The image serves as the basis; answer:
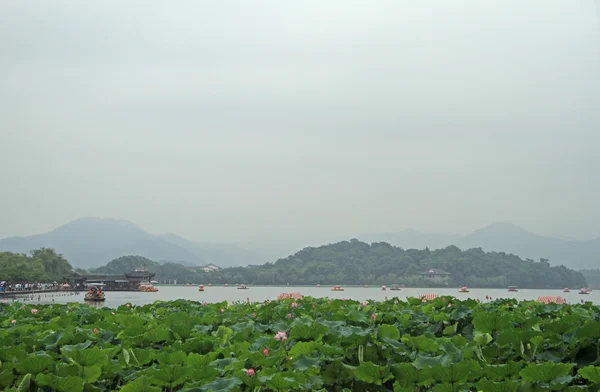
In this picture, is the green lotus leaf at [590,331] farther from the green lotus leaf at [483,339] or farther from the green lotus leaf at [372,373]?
the green lotus leaf at [372,373]

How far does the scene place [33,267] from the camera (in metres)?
115

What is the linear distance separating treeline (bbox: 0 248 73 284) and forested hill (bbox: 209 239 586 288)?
191 feet

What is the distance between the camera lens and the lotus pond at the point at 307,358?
11.8ft

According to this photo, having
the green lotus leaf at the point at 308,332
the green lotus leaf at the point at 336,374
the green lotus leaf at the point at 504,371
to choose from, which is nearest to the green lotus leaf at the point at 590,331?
the green lotus leaf at the point at 504,371

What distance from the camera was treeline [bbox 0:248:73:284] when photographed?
105250 mm

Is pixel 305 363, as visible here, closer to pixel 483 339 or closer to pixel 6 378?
pixel 483 339

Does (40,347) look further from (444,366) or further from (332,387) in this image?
(444,366)

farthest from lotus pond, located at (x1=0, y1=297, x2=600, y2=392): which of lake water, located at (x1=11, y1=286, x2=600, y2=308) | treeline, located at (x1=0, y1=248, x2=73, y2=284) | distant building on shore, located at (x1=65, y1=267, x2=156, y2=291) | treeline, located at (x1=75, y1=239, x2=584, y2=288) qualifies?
treeline, located at (x1=75, y1=239, x2=584, y2=288)

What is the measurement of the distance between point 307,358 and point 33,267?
125129 mm

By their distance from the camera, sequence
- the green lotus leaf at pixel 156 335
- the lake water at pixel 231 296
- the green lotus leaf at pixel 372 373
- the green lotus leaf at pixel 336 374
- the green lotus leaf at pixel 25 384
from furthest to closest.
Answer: the lake water at pixel 231 296 < the green lotus leaf at pixel 156 335 < the green lotus leaf at pixel 336 374 < the green lotus leaf at pixel 372 373 < the green lotus leaf at pixel 25 384

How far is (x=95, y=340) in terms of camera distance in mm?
5547

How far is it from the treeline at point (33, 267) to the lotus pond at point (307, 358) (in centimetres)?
11248

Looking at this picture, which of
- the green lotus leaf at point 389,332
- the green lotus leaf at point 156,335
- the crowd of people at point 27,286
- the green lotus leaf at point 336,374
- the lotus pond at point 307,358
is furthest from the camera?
the crowd of people at point 27,286

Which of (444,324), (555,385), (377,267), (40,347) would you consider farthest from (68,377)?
(377,267)
